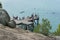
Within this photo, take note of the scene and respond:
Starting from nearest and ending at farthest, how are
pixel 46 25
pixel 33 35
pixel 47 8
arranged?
pixel 33 35, pixel 46 25, pixel 47 8

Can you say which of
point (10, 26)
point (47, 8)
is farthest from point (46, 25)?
point (47, 8)

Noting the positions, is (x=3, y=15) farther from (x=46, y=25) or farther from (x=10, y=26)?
(x=46, y=25)

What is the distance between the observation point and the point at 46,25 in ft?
54.0

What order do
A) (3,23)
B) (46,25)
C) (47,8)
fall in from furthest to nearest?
1. (47,8)
2. (46,25)
3. (3,23)

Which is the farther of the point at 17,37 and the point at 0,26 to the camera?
the point at 0,26

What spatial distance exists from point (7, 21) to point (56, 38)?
6.03 feet

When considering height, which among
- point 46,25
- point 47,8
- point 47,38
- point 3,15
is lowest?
point 47,8

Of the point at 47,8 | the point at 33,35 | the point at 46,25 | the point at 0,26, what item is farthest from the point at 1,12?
the point at 47,8

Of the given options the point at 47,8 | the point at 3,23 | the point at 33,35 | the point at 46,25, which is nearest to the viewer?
the point at 33,35

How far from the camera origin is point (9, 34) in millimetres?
8406

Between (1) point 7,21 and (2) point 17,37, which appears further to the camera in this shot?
(1) point 7,21

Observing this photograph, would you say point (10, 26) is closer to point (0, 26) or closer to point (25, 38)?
point (0, 26)

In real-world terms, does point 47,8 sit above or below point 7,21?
below

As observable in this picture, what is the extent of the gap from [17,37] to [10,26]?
1.65 m
